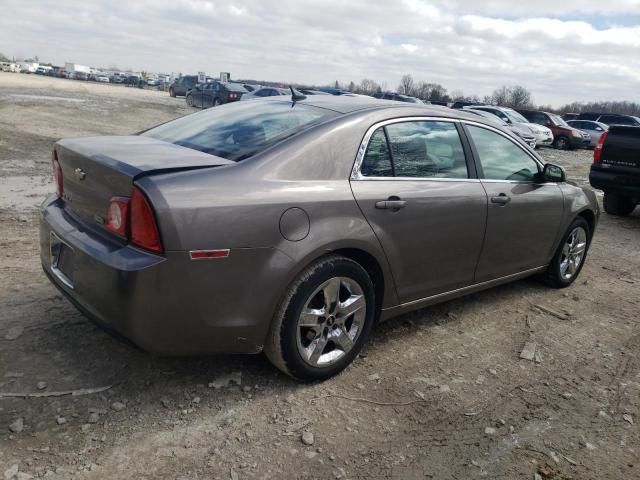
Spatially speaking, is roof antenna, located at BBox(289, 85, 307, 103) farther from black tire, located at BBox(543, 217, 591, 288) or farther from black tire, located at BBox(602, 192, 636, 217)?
black tire, located at BBox(602, 192, 636, 217)

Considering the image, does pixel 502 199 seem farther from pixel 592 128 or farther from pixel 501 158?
pixel 592 128

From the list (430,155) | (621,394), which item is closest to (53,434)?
(430,155)

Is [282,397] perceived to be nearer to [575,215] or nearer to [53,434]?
[53,434]

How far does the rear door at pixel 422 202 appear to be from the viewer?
3311 mm

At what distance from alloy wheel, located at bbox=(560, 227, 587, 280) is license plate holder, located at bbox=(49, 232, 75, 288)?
4.13 meters

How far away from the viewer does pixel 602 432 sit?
9.95ft

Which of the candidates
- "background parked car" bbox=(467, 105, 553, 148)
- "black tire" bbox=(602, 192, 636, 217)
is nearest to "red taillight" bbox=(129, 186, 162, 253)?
"black tire" bbox=(602, 192, 636, 217)

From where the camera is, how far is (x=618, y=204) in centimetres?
948

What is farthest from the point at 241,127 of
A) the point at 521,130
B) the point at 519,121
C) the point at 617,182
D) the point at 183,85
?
the point at 183,85

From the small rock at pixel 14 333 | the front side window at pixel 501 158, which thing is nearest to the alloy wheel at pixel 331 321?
the front side window at pixel 501 158

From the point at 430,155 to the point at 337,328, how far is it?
134 cm

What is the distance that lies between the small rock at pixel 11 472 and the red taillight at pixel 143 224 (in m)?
1.07

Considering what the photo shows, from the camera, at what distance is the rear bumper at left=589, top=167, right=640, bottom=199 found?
852 cm

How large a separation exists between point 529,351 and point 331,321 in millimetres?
1612
